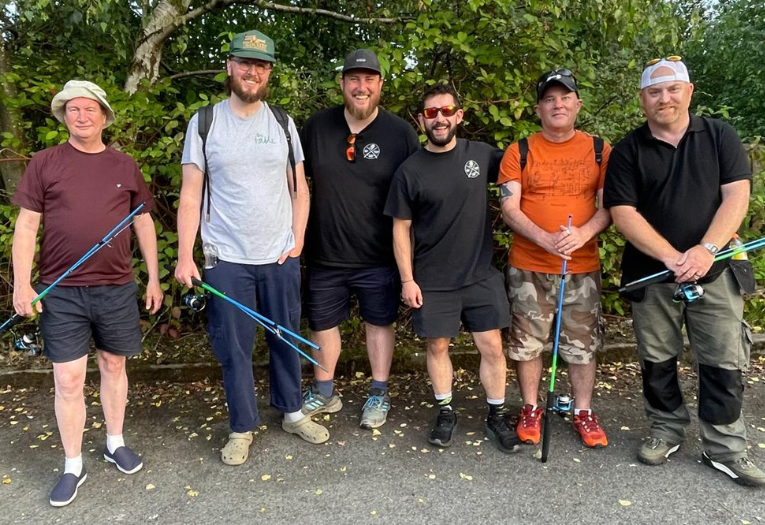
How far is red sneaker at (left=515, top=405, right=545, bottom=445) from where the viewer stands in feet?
11.2

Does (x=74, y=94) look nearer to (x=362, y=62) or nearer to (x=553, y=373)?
(x=362, y=62)

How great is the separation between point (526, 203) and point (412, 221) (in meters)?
0.68

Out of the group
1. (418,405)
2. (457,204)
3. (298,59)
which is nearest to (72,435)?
(418,405)

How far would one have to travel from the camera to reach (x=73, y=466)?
9.98 ft

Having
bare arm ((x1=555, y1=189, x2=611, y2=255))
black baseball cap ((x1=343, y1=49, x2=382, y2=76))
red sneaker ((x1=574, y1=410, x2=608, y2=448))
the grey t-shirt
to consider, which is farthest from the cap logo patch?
red sneaker ((x1=574, y1=410, x2=608, y2=448))

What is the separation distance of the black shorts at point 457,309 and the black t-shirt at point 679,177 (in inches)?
32.7

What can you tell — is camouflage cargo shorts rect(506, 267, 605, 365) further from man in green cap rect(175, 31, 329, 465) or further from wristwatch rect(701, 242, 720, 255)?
man in green cap rect(175, 31, 329, 465)

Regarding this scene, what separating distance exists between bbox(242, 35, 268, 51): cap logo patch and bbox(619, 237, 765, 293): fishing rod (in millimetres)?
2392

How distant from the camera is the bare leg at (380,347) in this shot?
12.6ft

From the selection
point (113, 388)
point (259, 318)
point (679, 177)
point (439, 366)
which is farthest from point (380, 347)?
point (679, 177)

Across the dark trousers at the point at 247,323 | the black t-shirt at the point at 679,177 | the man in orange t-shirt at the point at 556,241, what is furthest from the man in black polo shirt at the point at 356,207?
the black t-shirt at the point at 679,177

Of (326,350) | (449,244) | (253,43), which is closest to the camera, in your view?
(253,43)

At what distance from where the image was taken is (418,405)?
159 inches

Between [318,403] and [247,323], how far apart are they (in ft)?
3.02
